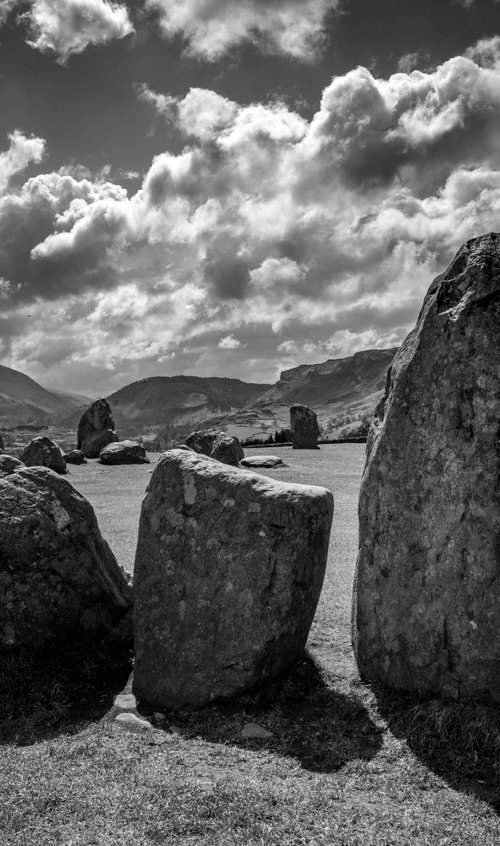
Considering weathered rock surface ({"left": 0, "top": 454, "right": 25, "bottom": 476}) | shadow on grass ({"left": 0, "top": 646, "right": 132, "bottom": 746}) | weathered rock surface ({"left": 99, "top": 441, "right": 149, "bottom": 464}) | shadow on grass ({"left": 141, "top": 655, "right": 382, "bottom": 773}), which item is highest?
weathered rock surface ({"left": 0, "top": 454, "right": 25, "bottom": 476})

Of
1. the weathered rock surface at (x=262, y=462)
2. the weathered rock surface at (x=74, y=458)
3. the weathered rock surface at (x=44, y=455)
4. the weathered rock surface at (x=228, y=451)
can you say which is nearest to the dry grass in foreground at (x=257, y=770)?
the weathered rock surface at (x=262, y=462)

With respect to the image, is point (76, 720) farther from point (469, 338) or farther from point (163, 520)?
point (469, 338)

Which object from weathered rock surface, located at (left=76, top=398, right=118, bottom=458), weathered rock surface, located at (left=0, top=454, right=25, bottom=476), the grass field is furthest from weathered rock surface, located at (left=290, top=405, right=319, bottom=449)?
the grass field

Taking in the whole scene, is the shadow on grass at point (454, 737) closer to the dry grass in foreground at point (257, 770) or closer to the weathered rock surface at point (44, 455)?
the dry grass in foreground at point (257, 770)

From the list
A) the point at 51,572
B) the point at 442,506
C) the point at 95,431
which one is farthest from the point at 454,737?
the point at 95,431

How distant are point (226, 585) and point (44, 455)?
86.7 feet

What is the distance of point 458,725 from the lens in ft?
20.6

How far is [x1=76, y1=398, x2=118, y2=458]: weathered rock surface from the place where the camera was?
41938 millimetres

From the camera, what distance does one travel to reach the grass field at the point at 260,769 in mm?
4918

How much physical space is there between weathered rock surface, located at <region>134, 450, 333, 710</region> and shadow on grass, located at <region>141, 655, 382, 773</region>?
192 mm

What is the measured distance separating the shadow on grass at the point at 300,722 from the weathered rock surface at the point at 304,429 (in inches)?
1400

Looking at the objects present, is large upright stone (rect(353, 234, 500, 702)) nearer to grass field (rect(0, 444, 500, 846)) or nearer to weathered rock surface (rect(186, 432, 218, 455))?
grass field (rect(0, 444, 500, 846))

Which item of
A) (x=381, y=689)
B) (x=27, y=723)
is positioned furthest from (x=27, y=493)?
(x=381, y=689)

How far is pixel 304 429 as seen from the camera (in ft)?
141
